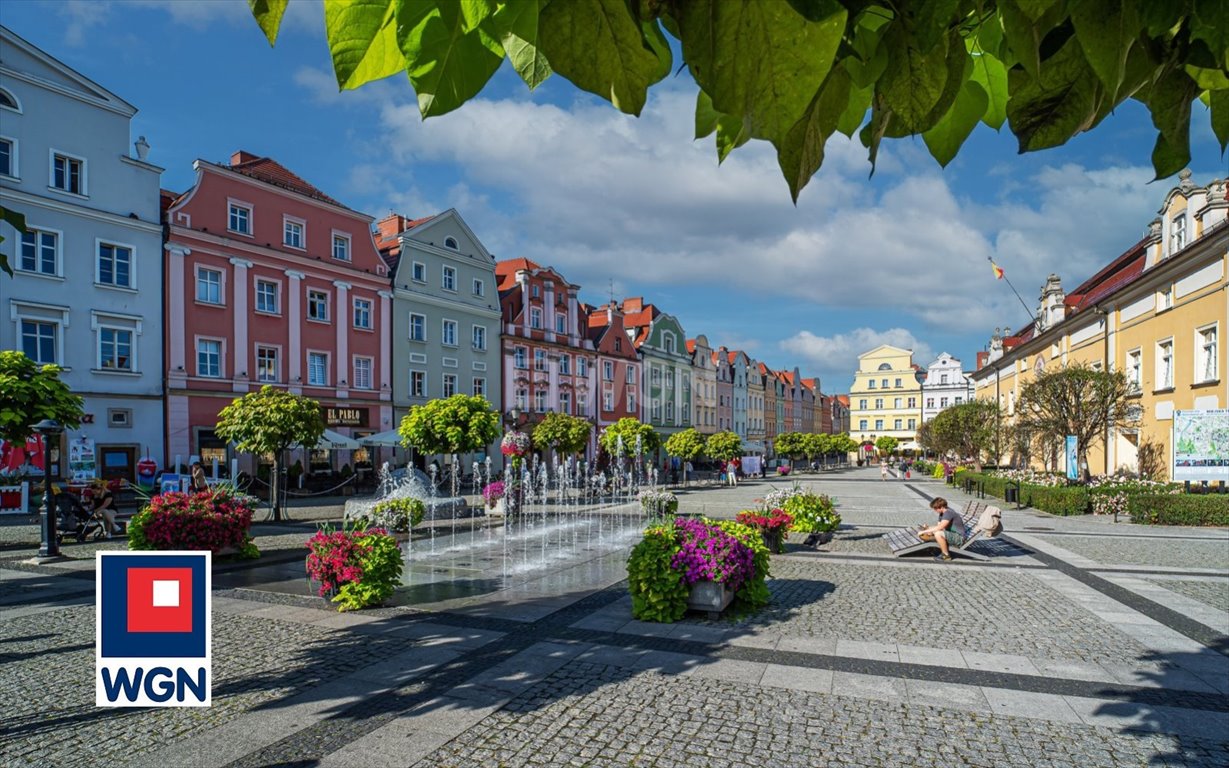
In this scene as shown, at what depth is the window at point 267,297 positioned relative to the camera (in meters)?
30.4

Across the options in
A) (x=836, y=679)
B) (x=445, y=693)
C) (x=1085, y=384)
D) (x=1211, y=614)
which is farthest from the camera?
(x=1085, y=384)

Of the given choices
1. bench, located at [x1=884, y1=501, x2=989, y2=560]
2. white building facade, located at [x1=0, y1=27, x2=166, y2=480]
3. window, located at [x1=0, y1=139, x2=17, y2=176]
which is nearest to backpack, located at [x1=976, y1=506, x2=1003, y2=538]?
bench, located at [x1=884, y1=501, x2=989, y2=560]

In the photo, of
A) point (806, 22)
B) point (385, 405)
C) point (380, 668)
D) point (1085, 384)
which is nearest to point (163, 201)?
point (385, 405)

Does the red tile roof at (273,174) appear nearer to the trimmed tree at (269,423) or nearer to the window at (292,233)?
the window at (292,233)

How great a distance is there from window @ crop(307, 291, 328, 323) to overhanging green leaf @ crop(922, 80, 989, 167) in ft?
113

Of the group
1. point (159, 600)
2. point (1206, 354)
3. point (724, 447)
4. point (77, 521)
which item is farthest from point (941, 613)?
point (724, 447)

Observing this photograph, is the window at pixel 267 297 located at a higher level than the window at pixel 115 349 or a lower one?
higher

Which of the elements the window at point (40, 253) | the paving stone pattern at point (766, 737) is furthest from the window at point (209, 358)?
the paving stone pattern at point (766, 737)

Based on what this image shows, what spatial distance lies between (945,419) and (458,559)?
39.5 m

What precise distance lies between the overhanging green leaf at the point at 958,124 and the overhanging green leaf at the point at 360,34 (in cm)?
100

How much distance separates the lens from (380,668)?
6.95 metres

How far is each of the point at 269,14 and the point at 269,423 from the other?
66.3 feet

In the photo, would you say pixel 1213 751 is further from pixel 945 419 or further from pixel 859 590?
pixel 945 419

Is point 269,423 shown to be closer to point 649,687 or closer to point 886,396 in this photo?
point 649,687
